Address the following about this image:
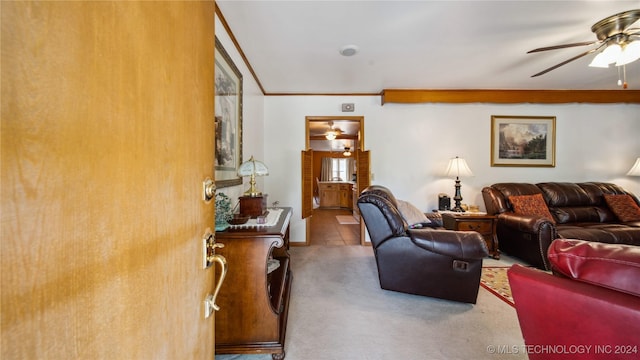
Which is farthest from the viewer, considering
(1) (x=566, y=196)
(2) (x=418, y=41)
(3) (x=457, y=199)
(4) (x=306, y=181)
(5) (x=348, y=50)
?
(4) (x=306, y=181)

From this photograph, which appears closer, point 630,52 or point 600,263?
point 600,263

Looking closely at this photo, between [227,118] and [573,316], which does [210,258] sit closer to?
[573,316]

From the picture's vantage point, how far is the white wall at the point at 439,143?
12.5ft

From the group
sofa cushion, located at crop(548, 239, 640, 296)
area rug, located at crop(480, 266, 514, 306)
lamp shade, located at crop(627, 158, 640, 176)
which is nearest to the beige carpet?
area rug, located at crop(480, 266, 514, 306)

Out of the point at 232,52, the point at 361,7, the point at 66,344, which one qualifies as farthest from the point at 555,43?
the point at 66,344

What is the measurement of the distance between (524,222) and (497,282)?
0.87m

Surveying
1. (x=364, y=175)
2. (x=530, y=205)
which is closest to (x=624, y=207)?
(x=530, y=205)

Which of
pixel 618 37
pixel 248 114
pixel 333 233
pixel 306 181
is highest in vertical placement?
pixel 618 37

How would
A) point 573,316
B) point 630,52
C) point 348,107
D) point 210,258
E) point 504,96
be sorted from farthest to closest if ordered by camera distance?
point 348,107, point 504,96, point 630,52, point 573,316, point 210,258

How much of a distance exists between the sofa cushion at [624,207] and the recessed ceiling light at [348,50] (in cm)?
393

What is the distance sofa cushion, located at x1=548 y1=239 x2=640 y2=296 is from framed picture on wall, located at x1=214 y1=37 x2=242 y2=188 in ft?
6.46

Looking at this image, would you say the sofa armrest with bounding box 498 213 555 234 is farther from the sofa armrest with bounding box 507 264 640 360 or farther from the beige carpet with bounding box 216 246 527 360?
the sofa armrest with bounding box 507 264 640 360

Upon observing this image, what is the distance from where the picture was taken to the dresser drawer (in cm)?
316

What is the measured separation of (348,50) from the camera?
2.48 m
